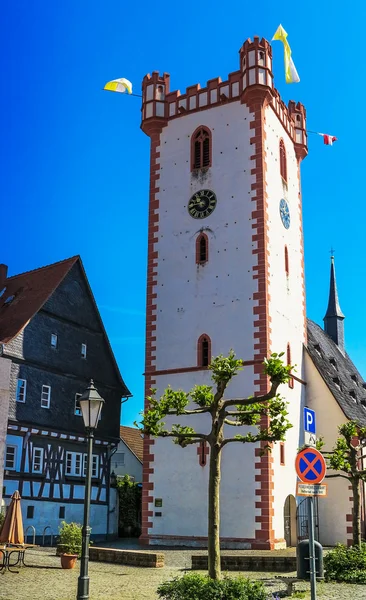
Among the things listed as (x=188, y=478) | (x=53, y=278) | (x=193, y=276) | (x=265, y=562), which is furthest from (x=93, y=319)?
(x=265, y=562)

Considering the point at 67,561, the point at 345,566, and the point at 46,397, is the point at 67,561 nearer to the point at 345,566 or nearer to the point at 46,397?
the point at 345,566

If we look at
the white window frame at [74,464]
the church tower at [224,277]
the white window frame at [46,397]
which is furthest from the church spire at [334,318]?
the white window frame at [46,397]

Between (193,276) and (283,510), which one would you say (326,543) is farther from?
(193,276)

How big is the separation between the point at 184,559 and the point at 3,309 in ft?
56.5

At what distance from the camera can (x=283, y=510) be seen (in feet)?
90.1

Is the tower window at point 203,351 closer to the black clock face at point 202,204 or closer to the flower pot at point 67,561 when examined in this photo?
the black clock face at point 202,204

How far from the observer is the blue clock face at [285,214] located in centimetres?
3189

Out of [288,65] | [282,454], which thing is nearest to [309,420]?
[282,454]

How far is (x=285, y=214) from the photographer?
32.3 meters

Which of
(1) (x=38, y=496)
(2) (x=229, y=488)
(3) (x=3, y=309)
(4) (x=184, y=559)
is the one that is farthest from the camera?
(3) (x=3, y=309)

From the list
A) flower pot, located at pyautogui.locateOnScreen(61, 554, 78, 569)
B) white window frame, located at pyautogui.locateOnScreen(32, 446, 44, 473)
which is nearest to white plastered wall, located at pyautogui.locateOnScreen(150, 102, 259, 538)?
white window frame, located at pyautogui.locateOnScreen(32, 446, 44, 473)

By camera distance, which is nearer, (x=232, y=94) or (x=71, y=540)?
(x=71, y=540)

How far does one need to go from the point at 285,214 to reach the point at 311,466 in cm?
2194

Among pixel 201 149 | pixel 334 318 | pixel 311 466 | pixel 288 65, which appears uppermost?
pixel 288 65
